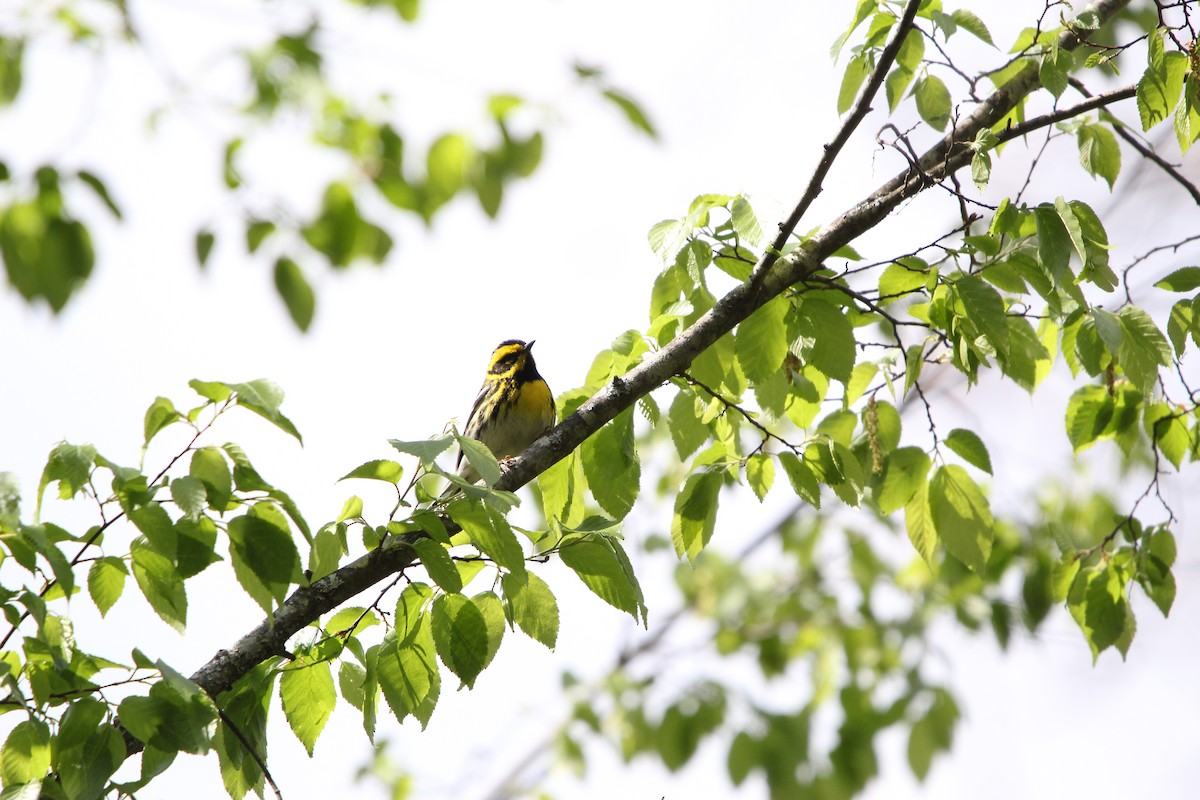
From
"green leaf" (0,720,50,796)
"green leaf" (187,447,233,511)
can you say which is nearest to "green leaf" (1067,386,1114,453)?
"green leaf" (187,447,233,511)

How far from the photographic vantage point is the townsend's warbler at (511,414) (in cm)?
550

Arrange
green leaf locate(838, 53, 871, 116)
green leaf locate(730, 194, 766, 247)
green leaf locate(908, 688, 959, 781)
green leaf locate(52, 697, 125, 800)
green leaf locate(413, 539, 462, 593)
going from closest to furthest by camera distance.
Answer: green leaf locate(52, 697, 125, 800), green leaf locate(413, 539, 462, 593), green leaf locate(730, 194, 766, 247), green leaf locate(838, 53, 871, 116), green leaf locate(908, 688, 959, 781)

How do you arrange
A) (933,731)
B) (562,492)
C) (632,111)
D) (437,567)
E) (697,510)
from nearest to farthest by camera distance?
1. (437,567)
2. (697,510)
3. (562,492)
4. (632,111)
5. (933,731)

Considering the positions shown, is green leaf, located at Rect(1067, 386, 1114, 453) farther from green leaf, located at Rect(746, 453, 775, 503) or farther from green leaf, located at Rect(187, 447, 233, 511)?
green leaf, located at Rect(187, 447, 233, 511)

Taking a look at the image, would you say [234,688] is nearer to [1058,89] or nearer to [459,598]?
[459,598]

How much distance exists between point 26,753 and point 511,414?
360cm

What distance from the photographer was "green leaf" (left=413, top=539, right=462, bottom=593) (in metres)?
2.10

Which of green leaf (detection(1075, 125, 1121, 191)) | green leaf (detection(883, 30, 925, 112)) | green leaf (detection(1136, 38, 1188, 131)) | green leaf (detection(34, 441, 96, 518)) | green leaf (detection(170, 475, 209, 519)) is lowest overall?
green leaf (detection(170, 475, 209, 519))

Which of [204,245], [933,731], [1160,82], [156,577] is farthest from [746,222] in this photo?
[933,731]

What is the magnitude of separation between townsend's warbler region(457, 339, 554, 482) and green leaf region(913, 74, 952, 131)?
2.78 m

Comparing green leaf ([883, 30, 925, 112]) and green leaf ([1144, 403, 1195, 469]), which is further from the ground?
green leaf ([883, 30, 925, 112])

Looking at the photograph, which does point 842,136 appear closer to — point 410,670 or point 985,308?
point 985,308

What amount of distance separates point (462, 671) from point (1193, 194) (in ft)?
7.90

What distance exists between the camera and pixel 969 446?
283cm
